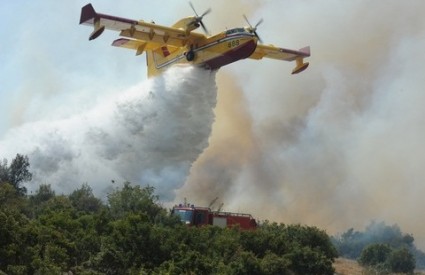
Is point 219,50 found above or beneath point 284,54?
beneath

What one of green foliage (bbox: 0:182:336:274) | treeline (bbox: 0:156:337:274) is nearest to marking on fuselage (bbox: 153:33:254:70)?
treeline (bbox: 0:156:337:274)

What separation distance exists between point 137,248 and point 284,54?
28.3 metres

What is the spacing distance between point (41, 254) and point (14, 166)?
1401 inches

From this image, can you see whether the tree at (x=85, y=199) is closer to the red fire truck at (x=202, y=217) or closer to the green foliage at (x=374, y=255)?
the red fire truck at (x=202, y=217)

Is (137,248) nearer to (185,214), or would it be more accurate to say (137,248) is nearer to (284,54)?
(185,214)

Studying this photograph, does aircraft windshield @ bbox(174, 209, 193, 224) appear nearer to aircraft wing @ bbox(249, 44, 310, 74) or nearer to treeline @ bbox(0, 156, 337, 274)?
treeline @ bbox(0, 156, 337, 274)

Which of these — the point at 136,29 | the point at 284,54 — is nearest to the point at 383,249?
the point at 284,54

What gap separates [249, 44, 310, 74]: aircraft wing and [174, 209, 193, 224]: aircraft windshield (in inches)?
564

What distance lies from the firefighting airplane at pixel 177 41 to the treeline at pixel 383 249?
25545 millimetres

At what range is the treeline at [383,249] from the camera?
69500 mm

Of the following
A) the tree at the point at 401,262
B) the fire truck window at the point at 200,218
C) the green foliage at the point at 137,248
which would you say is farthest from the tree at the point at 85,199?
the tree at the point at 401,262

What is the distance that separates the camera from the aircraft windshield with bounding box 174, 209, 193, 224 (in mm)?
47844

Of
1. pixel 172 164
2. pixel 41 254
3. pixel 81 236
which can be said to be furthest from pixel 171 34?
pixel 41 254

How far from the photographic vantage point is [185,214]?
1900 inches
